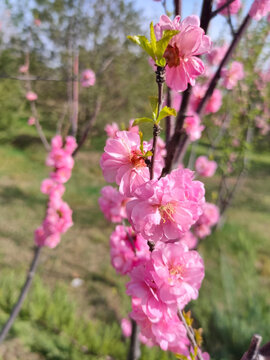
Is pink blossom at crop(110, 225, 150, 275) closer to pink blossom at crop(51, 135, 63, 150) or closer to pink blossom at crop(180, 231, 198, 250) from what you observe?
pink blossom at crop(180, 231, 198, 250)

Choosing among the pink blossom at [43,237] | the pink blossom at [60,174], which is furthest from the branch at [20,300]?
the pink blossom at [60,174]

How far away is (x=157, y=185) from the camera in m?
0.50

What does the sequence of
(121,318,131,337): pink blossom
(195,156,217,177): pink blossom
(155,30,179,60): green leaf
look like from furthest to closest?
(195,156,217,177): pink blossom
(121,318,131,337): pink blossom
(155,30,179,60): green leaf

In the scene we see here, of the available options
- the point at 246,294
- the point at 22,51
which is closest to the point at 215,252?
the point at 246,294

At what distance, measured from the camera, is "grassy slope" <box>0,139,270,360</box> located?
2.03 metres

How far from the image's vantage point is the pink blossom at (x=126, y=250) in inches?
33.4

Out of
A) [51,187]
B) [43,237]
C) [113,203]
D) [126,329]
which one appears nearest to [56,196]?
[51,187]

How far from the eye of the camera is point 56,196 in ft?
5.94

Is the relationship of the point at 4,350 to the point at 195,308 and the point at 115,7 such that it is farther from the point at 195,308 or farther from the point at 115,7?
the point at 115,7

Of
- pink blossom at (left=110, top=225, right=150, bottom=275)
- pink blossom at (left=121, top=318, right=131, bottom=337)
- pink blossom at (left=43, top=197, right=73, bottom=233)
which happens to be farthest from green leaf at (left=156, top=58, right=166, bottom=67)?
pink blossom at (left=121, top=318, right=131, bottom=337)

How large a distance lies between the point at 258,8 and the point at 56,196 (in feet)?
4.80

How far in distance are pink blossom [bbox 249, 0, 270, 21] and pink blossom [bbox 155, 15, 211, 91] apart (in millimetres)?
506

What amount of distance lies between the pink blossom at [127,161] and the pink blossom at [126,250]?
340 millimetres

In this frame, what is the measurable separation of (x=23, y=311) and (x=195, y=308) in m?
1.44
